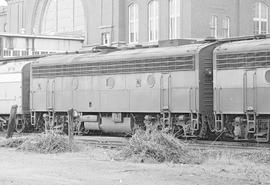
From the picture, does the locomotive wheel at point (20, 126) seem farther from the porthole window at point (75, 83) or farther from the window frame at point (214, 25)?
the window frame at point (214, 25)

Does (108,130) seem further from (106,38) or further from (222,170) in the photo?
(106,38)

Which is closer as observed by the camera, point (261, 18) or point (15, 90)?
point (15, 90)

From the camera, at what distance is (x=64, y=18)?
7000 centimetres

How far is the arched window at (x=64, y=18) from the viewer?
67.8m

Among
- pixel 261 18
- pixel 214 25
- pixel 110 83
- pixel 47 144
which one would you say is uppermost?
pixel 261 18

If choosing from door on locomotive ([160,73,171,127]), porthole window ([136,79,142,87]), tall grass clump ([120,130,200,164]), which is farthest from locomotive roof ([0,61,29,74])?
tall grass clump ([120,130,200,164])

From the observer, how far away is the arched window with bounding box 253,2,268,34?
6244cm

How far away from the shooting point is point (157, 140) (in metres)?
17.2

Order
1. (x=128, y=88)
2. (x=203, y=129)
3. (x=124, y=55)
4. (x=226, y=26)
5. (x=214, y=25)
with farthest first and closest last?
(x=226, y=26) → (x=214, y=25) → (x=124, y=55) → (x=128, y=88) → (x=203, y=129)

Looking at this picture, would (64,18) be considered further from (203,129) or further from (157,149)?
(157,149)

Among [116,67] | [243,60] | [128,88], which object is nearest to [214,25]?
[116,67]

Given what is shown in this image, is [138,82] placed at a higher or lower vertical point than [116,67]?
lower

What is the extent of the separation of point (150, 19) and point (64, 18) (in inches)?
537

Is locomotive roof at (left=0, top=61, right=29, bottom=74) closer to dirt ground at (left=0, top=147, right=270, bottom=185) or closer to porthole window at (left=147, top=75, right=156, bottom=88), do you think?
porthole window at (left=147, top=75, right=156, bottom=88)
